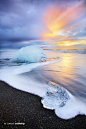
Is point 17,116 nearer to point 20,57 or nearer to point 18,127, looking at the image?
point 18,127

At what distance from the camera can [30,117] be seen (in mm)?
1066

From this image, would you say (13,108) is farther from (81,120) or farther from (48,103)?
(81,120)

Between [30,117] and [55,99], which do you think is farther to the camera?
[55,99]

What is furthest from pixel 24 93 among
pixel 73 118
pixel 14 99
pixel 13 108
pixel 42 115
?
pixel 73 118

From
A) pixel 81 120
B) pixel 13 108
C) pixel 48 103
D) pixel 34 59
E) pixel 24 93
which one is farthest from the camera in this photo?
pixel 34 59

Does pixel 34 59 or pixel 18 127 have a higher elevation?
pixel 34 59

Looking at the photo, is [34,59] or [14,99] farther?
[34,59]

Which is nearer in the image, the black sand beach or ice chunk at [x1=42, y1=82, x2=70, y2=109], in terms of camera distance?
the black sand beach

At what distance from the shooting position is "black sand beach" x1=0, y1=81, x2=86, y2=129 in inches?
37.5

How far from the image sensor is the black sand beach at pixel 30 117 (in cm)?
95

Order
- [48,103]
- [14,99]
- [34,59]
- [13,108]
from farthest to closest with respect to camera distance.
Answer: [34,59] < [14,99] < [48,103] < [13,108]

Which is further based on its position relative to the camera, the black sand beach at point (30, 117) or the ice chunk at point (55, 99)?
the ice chunk at point (55, 99)

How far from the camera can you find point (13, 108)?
1.22 meters

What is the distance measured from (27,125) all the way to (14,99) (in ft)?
1.98
